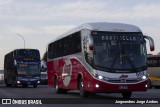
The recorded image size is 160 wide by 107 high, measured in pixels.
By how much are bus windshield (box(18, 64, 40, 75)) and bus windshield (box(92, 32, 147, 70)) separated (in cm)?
2501

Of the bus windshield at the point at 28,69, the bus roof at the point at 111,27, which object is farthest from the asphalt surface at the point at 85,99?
the bus windshield at the point at 28,69

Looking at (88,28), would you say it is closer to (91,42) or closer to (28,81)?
(91,42)

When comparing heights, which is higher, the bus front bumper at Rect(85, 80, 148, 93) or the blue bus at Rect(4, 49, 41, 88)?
the blue bus at Rect(4, 49, 41, 88)

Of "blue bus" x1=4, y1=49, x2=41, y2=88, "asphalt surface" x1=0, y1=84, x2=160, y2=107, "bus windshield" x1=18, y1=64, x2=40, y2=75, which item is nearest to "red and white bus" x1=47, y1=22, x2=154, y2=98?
"asphalt surface" x1=0, y1=84, x2=160, y2=107

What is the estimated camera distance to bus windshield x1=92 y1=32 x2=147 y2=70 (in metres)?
20.7

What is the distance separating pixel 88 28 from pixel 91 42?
1226mm

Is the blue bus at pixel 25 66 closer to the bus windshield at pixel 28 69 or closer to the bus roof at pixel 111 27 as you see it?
the bus windshield at pixel 28 69

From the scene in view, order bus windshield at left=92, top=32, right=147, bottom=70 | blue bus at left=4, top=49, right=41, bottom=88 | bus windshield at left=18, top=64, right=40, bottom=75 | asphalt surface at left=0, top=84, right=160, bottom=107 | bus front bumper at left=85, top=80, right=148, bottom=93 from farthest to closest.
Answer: bus windshield at left=18, top=64, right=40, bottom=75 → blue bus at left=4, top=49, right=41, bottom=88 → bus windshield at left=92, top=32, right=147, bottom=70 → bus front bumper at left=85, top=80, right=148, bottom=93 → asphalt surface at left=0, top=84, right=160, bottom=107

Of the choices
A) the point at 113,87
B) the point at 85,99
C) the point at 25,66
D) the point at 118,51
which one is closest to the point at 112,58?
the point at 118,51

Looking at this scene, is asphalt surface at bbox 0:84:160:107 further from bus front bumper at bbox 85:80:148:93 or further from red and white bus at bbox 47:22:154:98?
red and white bus at bbox 47:22:154:98

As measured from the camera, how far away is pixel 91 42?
20469 millimetres

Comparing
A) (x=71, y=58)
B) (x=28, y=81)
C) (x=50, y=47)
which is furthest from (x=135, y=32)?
(x=28, y=81)

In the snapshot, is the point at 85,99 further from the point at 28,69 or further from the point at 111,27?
the point at 28,69

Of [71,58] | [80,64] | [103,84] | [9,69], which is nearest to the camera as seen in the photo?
[103,84]
